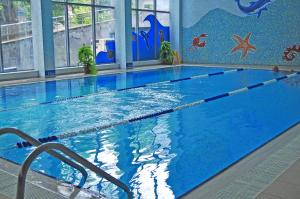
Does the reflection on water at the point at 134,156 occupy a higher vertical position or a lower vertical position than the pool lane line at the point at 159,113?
lower

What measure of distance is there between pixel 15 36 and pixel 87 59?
2.18 metres

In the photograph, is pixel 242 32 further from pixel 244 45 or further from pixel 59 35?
pixel 59 35

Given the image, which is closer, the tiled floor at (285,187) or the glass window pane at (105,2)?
the tiled floor at (285,187)

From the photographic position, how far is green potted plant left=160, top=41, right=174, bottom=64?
14172mm

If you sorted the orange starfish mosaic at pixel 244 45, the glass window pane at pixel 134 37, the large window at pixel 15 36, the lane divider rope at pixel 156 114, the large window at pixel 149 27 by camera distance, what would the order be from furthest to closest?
the large window at pixel 149 27 → the glass window pane at pixel 134 37 → the orange starfish mosaic at pixel 244 45 → the large window at pixel 15 36 → the lane divider rope at pixel 156 114

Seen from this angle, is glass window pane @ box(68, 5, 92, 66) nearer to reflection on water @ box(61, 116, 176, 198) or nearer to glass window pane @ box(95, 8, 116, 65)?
glass window pane @ box(95, 8, 116, 65)

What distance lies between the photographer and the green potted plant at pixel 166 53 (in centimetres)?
1417

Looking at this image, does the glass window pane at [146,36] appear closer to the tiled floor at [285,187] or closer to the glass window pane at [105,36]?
the glass window pane at [105,36]

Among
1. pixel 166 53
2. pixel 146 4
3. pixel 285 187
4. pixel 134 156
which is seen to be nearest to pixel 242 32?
pixel 166 53

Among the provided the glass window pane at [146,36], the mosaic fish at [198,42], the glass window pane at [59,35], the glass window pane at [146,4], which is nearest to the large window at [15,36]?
the glass window pane at [59,35]

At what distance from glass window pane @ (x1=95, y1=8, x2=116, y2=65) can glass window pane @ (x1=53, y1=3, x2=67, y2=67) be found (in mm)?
1410

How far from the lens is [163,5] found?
15.1 meters

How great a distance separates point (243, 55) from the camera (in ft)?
45.0

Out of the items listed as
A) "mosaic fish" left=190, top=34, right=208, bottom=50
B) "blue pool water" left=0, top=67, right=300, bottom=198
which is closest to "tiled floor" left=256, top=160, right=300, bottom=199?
"blue pool water" left=0, top=67, right=300, bottom=198
